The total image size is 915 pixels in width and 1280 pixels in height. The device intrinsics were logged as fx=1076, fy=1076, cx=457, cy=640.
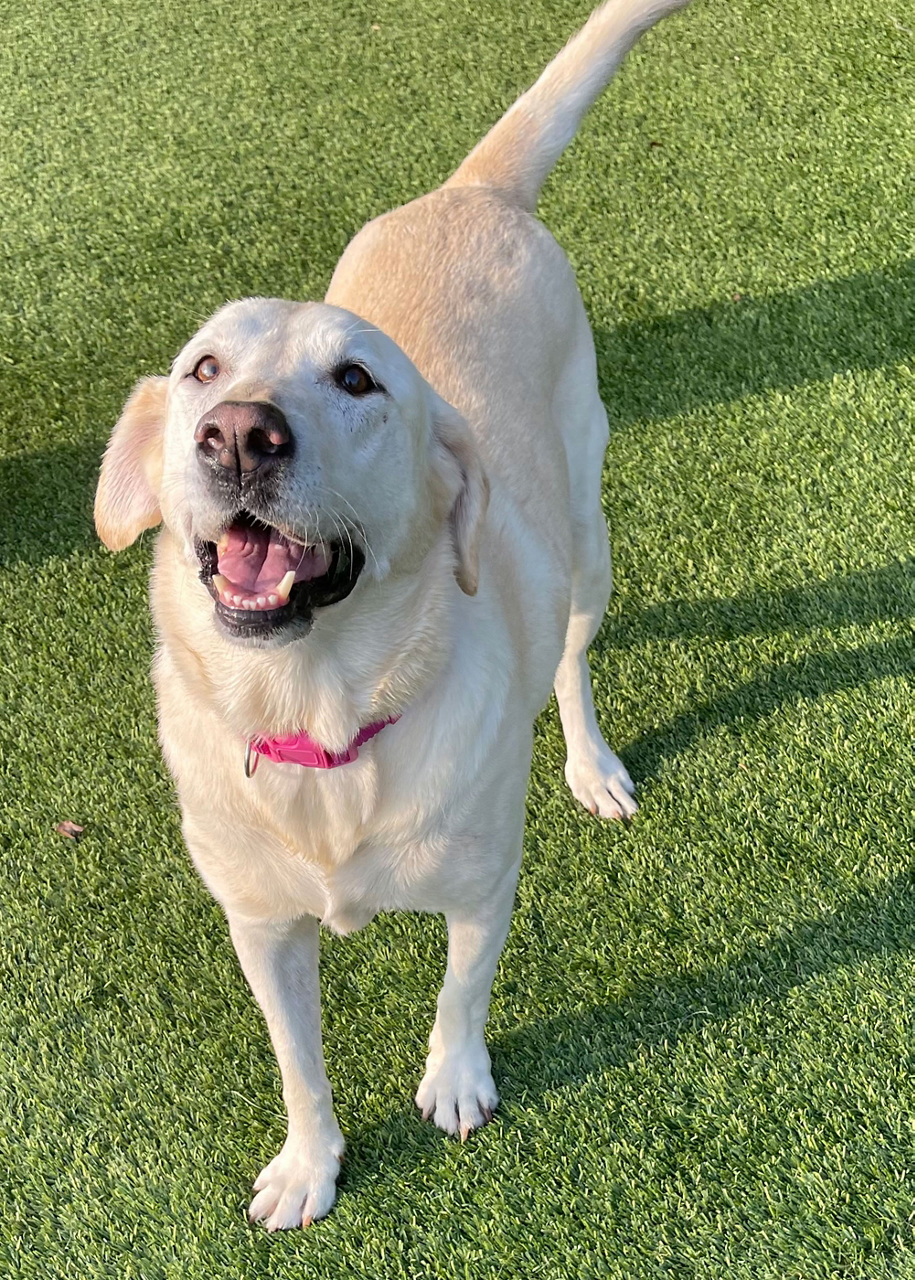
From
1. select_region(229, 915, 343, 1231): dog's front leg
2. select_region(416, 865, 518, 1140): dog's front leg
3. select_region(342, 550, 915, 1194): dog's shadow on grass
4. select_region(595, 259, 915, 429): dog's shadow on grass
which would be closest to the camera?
select_region(229, 915, 343, 1231): dog's front leg

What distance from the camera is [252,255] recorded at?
4227 millimetres

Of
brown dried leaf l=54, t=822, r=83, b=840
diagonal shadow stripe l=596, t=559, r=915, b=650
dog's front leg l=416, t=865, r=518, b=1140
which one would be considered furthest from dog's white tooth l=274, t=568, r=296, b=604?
diagonal shadow stripe l=596, t=559, r=915, b=650

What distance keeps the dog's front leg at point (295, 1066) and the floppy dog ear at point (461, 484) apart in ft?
2.33

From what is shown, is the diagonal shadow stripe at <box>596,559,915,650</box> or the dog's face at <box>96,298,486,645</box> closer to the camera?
the dog's face at <box>96,298,486,645</box>

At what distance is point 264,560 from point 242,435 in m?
0.23

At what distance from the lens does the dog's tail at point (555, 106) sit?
104 inches

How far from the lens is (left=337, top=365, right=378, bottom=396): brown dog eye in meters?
1.64

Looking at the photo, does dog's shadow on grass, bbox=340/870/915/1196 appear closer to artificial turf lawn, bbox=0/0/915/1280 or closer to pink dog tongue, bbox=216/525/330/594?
artificial turf lawn, bbox=0/0/915/1280

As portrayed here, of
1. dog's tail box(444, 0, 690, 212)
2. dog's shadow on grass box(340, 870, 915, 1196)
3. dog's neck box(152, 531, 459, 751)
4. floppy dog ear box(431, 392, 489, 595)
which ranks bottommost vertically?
dog's shadow on grass box(340, 870, 915, 1196)

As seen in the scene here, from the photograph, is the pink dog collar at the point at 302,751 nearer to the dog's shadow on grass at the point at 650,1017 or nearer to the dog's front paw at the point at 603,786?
the dog's shadow on grass at the point at 650,1017

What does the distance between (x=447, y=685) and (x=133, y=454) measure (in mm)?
637

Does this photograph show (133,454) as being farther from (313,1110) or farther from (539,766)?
(539,766)

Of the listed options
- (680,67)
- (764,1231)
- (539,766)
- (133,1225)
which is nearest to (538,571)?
(539,766)

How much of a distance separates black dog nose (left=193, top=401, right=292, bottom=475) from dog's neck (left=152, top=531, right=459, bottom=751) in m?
0.25
